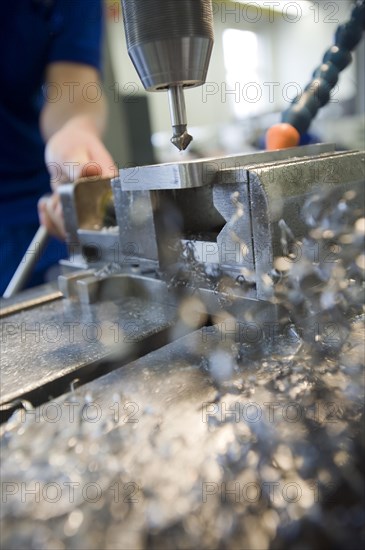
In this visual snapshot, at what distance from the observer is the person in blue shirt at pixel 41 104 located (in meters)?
1.29

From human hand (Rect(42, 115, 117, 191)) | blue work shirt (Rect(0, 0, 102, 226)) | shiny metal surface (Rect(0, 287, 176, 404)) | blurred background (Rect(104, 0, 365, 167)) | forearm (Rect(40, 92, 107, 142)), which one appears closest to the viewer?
shiny metal surface (Rect(0, 287, 176, 404))

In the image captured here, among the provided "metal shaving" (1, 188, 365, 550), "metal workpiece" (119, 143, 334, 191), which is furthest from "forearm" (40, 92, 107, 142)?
"metal shaving" (1, 188, 365, 550)

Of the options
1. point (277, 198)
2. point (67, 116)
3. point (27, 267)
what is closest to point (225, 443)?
point (277, 198)

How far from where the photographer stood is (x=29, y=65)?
1359mm

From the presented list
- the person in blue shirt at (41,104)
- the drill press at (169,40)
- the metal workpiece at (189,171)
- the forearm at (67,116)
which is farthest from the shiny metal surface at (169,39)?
the forearm at (67,116)

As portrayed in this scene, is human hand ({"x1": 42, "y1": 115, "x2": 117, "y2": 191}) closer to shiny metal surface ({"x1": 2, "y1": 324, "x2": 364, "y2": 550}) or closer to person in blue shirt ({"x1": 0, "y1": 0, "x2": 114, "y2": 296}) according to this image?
person in blue shirt ({"x1": 0, "y1": 0, "x2": 114, "y2": 296})

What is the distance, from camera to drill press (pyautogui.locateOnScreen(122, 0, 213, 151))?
0.51 m

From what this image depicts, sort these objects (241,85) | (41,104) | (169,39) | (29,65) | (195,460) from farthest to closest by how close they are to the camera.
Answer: (241,85) < (41,104) < (29,65) < (169,39) < (195,460)

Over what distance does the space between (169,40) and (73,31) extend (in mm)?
998

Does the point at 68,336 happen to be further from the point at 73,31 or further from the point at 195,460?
the point at 73,31

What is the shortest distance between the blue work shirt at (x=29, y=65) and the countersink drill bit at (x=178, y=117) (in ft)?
3.06

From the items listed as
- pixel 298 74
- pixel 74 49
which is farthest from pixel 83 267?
pixel 298 74

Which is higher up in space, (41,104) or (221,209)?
(41,104)

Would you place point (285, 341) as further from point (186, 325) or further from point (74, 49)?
point (74, 49)
